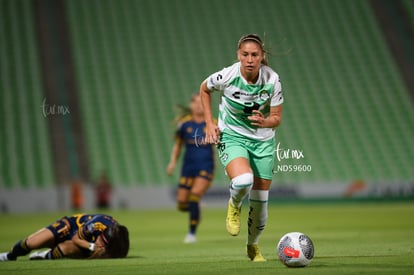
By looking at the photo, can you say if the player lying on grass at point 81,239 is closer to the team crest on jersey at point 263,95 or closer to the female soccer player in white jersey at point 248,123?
the female soccer player in white jersey at point 248,123

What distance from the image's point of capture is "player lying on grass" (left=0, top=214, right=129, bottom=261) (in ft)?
30.9

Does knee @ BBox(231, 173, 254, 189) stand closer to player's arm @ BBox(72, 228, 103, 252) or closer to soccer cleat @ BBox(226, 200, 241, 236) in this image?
soccer cleat @ BBox(226, 200, 241, 236)

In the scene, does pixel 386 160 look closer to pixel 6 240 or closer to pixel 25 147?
pixel 25 147

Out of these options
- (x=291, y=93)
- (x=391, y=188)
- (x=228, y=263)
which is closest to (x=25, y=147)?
(x=291, y=93)

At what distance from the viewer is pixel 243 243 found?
12.7 meters

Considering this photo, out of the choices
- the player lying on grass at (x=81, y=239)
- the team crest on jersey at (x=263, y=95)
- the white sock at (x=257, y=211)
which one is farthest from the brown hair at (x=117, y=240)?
the team crest on jersey at (x=263, y=95)

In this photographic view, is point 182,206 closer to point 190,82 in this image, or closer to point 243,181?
point 243,181

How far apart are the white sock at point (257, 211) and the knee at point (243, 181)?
0.55 metres

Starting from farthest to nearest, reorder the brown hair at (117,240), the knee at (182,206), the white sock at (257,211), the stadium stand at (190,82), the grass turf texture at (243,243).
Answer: the stadium stand at (190,82)
the knee at (182,206)
the brown hair at (117,240)
the white sock at (257,211)
the grass turf texture at (243,243)

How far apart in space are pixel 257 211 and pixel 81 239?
2243 millimetres

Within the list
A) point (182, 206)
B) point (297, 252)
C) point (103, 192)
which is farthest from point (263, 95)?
point (103, 192)

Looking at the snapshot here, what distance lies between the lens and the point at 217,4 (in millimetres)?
31422

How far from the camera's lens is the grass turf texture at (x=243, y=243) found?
814 cm

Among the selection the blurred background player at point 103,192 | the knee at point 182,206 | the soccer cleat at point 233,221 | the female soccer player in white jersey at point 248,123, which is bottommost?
the blurred background player at point 103,192
